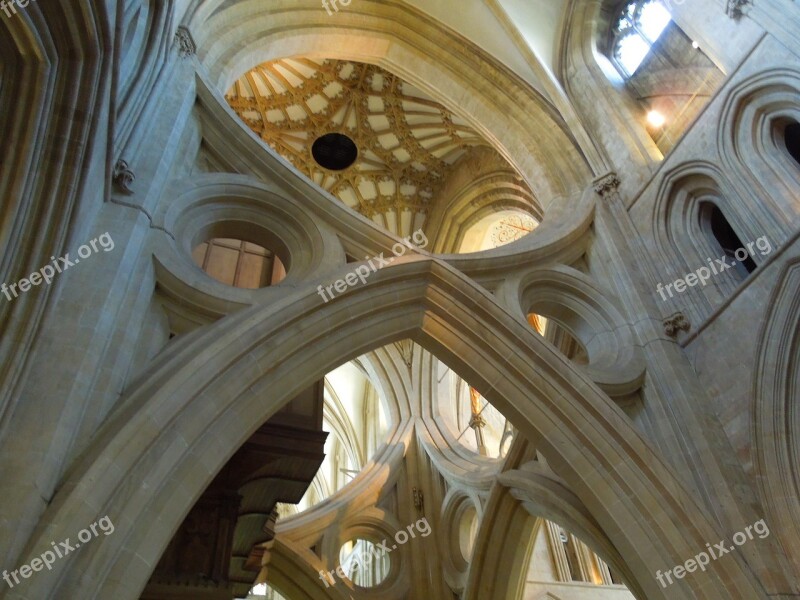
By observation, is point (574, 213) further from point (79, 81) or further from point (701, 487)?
point (79, 81)

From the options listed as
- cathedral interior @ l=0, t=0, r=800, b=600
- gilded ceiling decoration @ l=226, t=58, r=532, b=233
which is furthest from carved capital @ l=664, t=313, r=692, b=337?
gilded ceiling decoration @ l=226, t=58, r=532, b=233

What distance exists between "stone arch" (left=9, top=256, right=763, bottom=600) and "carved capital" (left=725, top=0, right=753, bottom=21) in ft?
13.4

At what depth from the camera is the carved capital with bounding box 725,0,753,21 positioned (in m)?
6.94

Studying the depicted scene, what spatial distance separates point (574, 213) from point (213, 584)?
5975mm

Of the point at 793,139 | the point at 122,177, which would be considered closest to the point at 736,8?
the point at 793,139

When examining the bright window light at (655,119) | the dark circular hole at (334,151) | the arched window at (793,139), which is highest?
the dark circular hole at (334,151)

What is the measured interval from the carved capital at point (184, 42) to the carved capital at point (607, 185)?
17.2 feet

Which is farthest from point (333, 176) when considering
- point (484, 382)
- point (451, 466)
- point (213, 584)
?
point (213, 584)

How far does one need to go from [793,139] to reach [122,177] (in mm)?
6630

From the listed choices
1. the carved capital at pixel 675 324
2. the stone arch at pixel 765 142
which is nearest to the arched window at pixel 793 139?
the stone arch at pixel 765 142

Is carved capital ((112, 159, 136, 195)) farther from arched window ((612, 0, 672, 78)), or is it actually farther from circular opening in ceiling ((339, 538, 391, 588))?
arched window ((612, 0, 672, 78))

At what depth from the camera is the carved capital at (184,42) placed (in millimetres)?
7203

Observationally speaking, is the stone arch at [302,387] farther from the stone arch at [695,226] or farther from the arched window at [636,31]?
the arched window at [636,31]

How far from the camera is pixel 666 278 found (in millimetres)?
7473
